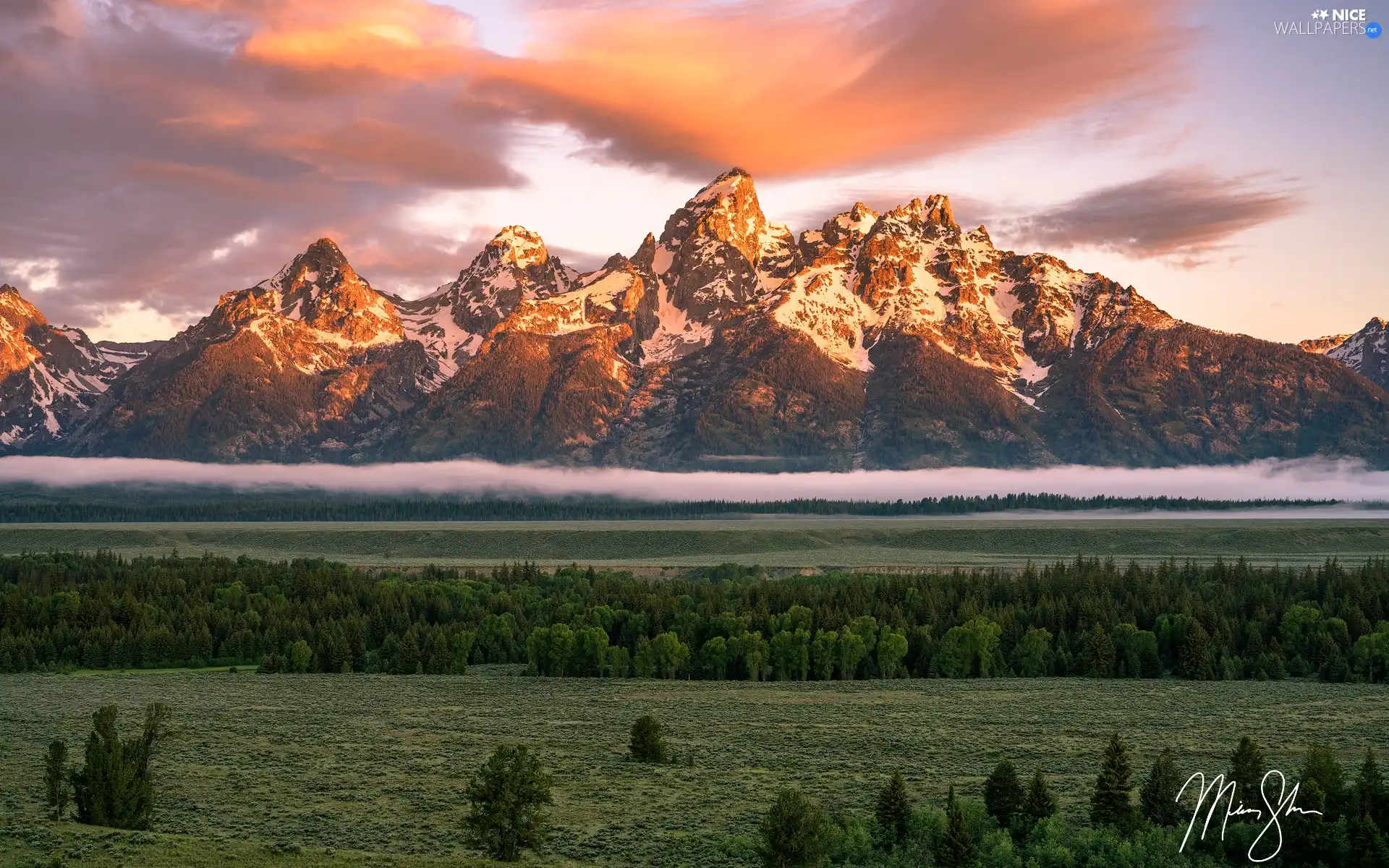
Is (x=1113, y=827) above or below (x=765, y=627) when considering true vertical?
below

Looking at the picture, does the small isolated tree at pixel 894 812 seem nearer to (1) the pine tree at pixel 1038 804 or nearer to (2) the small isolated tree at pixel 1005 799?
(2) the small isolated tree at pixel 1005 799

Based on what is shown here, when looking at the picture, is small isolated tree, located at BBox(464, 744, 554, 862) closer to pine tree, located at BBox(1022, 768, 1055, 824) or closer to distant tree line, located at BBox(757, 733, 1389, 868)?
distant tree line, located at BBox(757, 733, 1389, 868)

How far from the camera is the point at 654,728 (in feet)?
275

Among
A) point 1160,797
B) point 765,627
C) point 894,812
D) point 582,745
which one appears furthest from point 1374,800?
point 765,627

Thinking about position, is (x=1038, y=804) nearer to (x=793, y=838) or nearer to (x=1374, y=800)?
(x=793, y=838)

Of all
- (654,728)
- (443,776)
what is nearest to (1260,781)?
(654,728)

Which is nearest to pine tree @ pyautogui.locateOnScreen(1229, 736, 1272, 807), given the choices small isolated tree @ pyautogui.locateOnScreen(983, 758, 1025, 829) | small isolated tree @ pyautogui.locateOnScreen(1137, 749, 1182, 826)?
small isolated tree @ pyautogui.locateOnScreen(1137, 749, 1182, 826)

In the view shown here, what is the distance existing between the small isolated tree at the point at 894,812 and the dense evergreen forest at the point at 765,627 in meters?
65.3

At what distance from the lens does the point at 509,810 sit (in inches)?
2463

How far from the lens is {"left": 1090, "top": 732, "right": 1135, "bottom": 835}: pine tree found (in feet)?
216

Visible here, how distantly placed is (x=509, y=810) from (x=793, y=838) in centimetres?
1272

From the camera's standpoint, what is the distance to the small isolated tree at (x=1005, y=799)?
66062 millimetres
